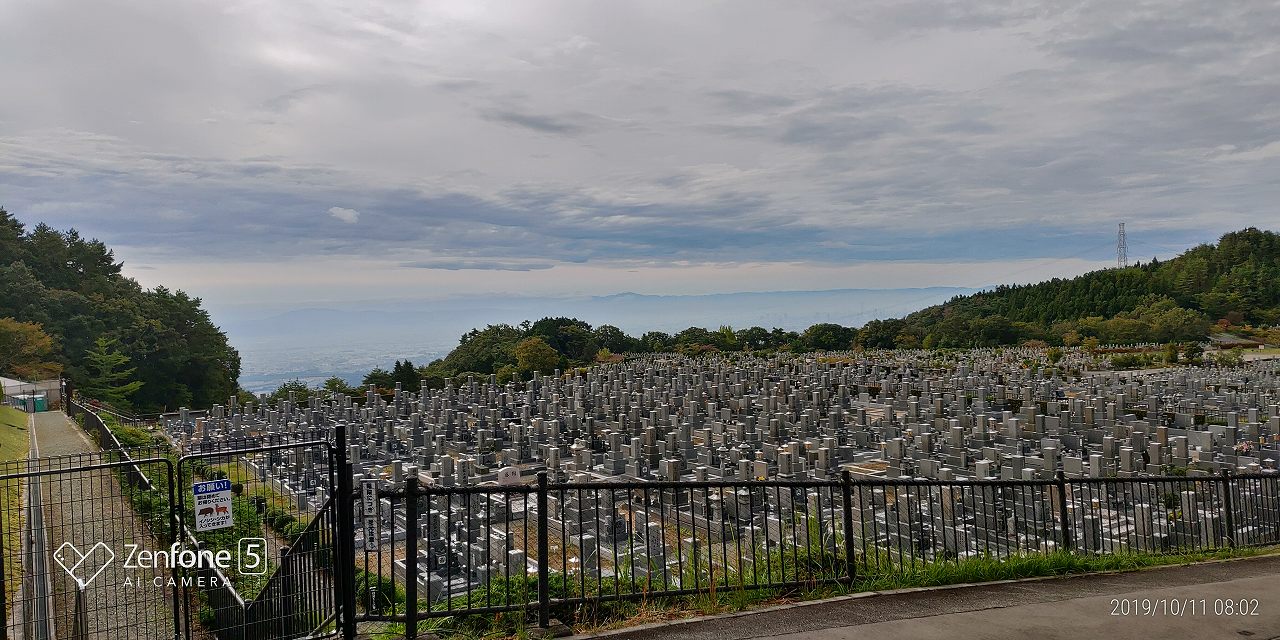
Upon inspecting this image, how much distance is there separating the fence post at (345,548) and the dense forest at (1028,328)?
29.1m

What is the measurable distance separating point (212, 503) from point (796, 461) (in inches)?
497

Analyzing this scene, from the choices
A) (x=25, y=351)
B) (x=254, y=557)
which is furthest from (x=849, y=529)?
(x=25, y=351)

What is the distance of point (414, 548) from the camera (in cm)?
486

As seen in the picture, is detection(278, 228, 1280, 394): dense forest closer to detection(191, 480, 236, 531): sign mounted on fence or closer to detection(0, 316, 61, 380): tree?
detection(0, 316, 61, 380): tree

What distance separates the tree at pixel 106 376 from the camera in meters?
31.0

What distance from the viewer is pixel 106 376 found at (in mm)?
31125

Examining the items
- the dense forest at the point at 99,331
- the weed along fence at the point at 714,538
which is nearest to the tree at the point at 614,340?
the dense forest at the point at 99,331

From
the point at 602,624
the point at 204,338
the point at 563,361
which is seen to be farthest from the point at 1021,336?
the point at 602,624

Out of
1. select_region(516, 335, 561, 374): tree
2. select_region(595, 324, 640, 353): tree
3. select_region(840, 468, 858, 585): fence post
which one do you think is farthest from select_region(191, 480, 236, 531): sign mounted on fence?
select_region(595, 324, 640, 353): tree

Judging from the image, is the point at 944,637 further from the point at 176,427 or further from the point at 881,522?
the point at 176,427

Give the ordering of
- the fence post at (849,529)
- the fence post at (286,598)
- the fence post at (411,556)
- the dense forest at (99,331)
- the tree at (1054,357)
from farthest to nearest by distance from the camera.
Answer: the tree at (1054,357), the dense forest at (99,331), the fence post at (849,529), the fence post at (286,598), the fence post at (411,556)

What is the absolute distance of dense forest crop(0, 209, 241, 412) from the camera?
31.0m
